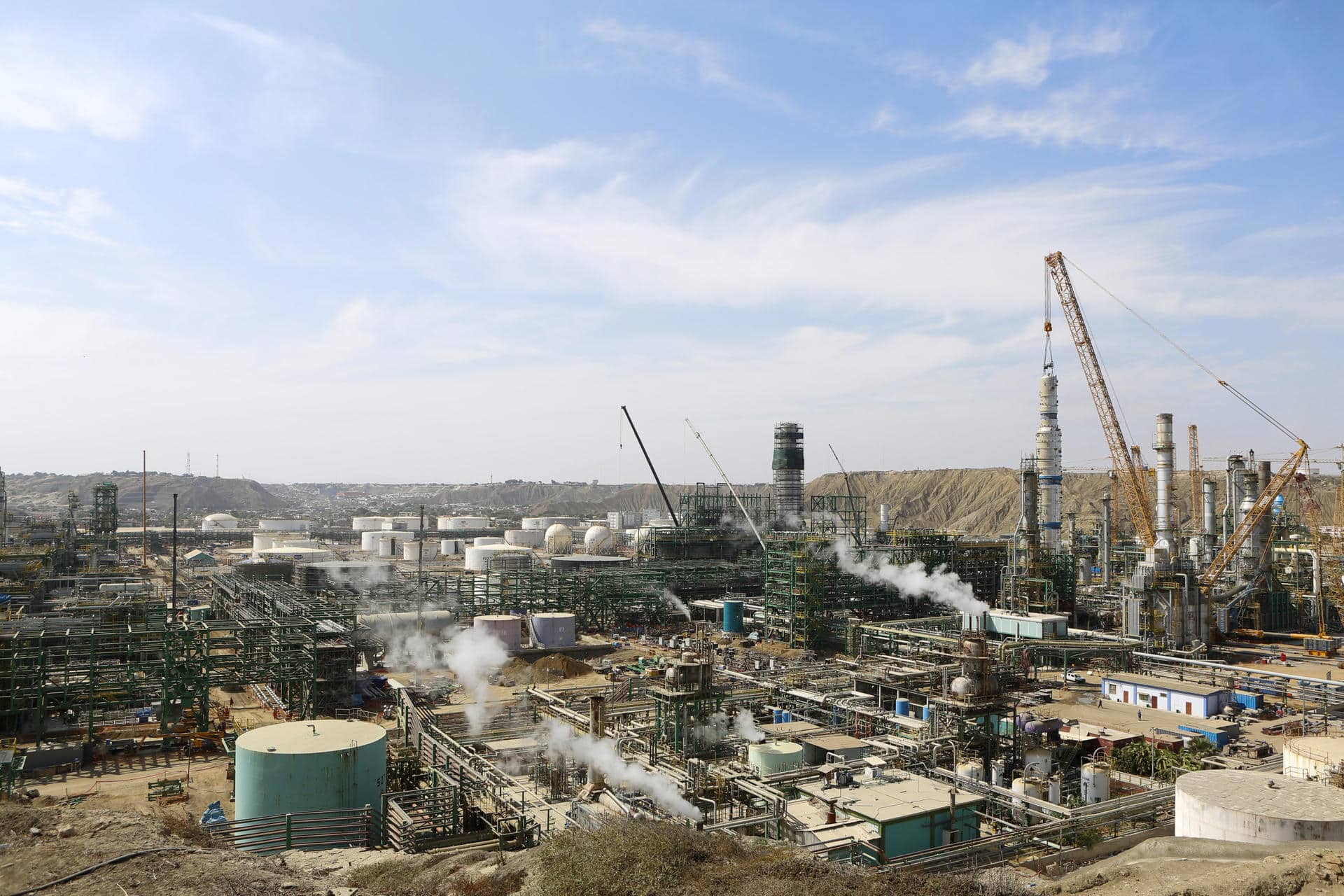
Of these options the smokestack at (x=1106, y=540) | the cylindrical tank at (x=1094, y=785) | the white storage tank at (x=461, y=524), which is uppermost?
the smokestack at (x=1106, y=540)

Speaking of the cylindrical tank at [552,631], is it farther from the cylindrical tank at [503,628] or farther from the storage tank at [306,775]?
the storage tank at [306,775]

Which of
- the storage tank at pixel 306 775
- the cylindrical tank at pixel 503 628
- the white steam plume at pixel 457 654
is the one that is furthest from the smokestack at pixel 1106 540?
the storage tank at pixel 306 775

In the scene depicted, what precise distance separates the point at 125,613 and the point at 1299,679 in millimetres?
60995

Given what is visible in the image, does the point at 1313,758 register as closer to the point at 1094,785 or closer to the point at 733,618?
the point at 1094,785

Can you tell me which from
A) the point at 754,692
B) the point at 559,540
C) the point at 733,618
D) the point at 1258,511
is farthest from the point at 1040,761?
the point at 559,540

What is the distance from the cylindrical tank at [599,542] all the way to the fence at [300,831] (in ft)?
300

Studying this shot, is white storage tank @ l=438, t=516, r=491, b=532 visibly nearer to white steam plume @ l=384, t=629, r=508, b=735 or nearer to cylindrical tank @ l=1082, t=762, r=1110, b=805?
white steam plume @ l=384, t=629, r=508, b=735

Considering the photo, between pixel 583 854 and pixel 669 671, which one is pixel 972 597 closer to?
pixel 669 671

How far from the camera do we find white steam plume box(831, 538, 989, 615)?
6456 cm

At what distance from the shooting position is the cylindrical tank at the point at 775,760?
96.5 ft

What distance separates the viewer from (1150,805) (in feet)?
84.6

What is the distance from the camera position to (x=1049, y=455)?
248 feet

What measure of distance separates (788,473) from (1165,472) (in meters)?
33.8

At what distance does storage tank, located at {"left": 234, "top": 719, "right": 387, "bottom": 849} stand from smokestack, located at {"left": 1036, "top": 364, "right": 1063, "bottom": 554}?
62415mm
